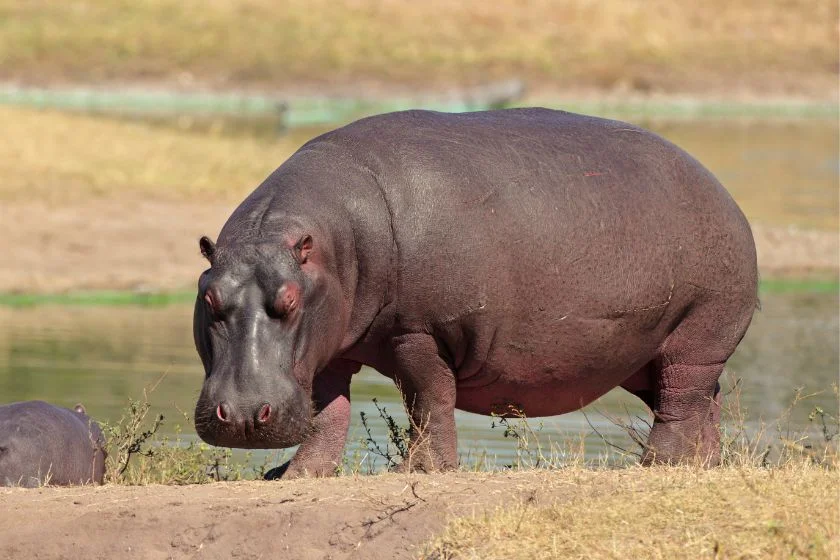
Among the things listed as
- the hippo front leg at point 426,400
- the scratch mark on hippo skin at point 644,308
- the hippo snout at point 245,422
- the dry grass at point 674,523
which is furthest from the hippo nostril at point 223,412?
the scratch mark on hippo skin at point 644,308

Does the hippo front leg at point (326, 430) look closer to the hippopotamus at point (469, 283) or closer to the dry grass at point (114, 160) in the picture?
the hippopotamus at point (469, 283)

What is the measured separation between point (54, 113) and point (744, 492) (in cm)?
1877

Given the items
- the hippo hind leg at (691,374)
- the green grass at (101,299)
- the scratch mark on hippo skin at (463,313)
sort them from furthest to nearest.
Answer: the green grass at (101,299) → the hippo hind leg at (691,374) → the scratch mark on hippo skin at (463,313)

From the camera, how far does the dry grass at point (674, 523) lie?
5035 millimetres

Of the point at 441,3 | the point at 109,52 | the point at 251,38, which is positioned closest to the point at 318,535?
the point at 109,52

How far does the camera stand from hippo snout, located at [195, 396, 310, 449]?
5.46 meters

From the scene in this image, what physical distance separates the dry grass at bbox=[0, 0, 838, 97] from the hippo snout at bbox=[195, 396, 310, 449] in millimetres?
27100

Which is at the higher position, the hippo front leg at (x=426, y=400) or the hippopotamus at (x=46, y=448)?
the hippo front leg at (x=426, y=400)

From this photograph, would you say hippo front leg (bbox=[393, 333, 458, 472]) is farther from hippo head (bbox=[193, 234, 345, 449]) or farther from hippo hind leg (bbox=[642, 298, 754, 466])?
hippo hind leg (bbox=[642, 298, 754, 466])

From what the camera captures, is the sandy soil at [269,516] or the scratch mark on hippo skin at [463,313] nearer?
the sandy soil at [269,516]

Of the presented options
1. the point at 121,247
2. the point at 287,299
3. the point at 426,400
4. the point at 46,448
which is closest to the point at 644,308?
the point at 426,400

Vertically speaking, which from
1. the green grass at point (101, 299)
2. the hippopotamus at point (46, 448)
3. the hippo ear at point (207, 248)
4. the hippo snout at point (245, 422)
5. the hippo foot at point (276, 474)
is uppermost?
the hippo ear at point (207, 248)

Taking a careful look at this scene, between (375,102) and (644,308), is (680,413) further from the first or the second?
(375,102)

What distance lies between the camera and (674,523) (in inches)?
207
